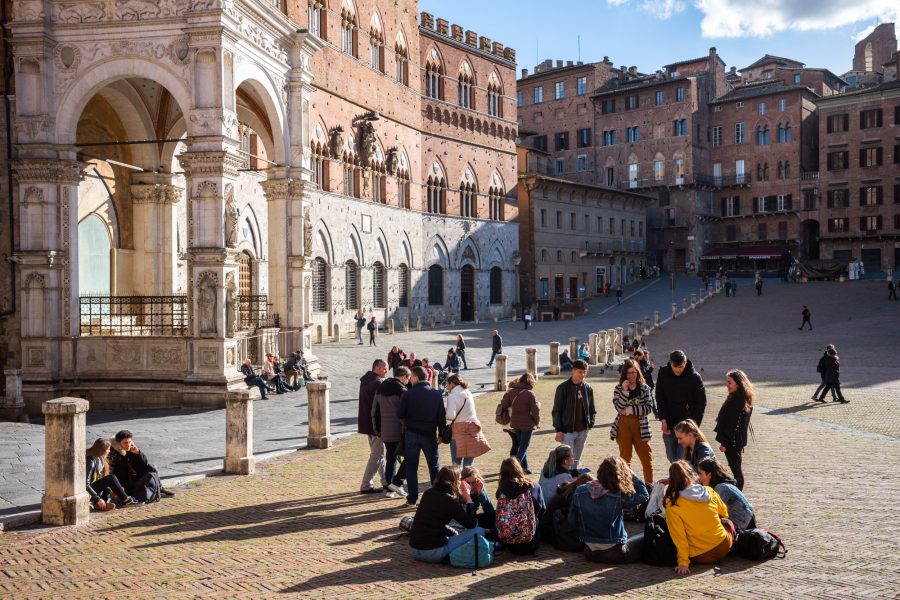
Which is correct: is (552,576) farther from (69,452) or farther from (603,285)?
(603,285)

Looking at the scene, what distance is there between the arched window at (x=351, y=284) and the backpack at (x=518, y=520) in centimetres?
2779

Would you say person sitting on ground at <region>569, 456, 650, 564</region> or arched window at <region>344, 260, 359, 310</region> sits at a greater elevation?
arched window at <region>344, 260, 359, 310</region>

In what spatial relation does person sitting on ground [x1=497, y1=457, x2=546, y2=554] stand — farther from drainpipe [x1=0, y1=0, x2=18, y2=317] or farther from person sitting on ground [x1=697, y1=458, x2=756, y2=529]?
drainpipe [x1=0, y1=0, x2=18, y2=317]

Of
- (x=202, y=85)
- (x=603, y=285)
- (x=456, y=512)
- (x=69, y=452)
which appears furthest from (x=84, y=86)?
(x=603, y=285)

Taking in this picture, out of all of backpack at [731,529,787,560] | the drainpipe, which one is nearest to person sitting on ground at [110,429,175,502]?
backpack at [731,529,787,560]

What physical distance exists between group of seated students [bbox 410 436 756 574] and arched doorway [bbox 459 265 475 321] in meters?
37.8

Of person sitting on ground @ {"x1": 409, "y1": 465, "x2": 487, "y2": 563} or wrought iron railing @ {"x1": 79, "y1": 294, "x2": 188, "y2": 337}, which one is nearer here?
person sitting on ground @ {"x1": 409, "y1": 465, "x2": 487, "y2": 563}

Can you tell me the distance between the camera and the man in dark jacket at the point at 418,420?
9391 millimetres

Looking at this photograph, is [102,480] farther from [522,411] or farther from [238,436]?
[522,411]

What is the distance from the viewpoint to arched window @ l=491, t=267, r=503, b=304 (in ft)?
159

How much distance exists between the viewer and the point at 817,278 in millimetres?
53906

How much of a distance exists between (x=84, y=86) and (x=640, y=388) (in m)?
13.9

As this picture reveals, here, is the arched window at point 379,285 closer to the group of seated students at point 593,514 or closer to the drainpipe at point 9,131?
the drainpipe at point 9,131

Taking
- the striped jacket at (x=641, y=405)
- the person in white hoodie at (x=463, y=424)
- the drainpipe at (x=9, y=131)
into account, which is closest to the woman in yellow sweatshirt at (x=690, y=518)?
the striped jacket at (x=641, y=405)
